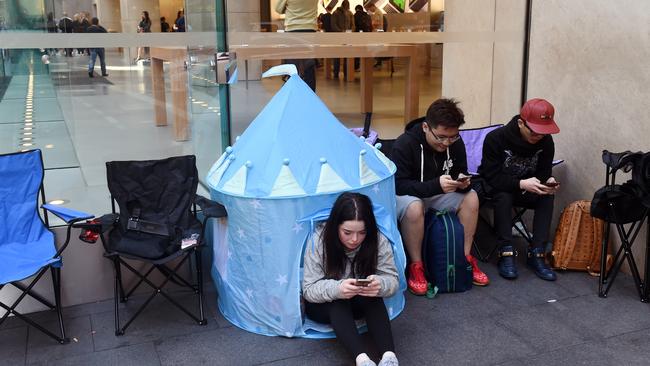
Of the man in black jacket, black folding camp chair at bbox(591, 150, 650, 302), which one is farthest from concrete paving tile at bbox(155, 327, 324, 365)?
black folding camp chair at bbox(591, 150, 650, 302)

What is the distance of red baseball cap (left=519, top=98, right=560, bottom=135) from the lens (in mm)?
3779

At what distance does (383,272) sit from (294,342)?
554 millimetres

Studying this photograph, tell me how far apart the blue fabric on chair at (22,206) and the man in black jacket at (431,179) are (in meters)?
1.85

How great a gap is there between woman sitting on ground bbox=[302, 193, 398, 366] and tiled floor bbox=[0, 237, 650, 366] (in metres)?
0.22

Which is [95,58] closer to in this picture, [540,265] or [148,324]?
[148,324]

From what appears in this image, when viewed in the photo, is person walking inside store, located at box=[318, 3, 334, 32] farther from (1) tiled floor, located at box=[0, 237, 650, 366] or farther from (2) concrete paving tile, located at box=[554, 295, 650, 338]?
(2) concrete paving tile, located at box=[554, 295, 650, 338]

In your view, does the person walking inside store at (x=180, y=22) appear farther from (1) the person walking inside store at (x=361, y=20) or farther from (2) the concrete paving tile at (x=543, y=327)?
(2) the concrete paving tile at (x=543, y=327)

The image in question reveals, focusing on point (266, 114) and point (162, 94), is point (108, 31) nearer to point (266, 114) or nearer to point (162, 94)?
point (162, 94)

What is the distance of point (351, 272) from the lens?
2.94 meters

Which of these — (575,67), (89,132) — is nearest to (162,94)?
(89,132)

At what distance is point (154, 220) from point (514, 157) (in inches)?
84.7

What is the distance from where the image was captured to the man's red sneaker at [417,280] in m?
3.59

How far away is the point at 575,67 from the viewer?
4199mm

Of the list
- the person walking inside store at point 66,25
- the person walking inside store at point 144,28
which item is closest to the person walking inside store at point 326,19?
the person walking inside store at point 144,28
